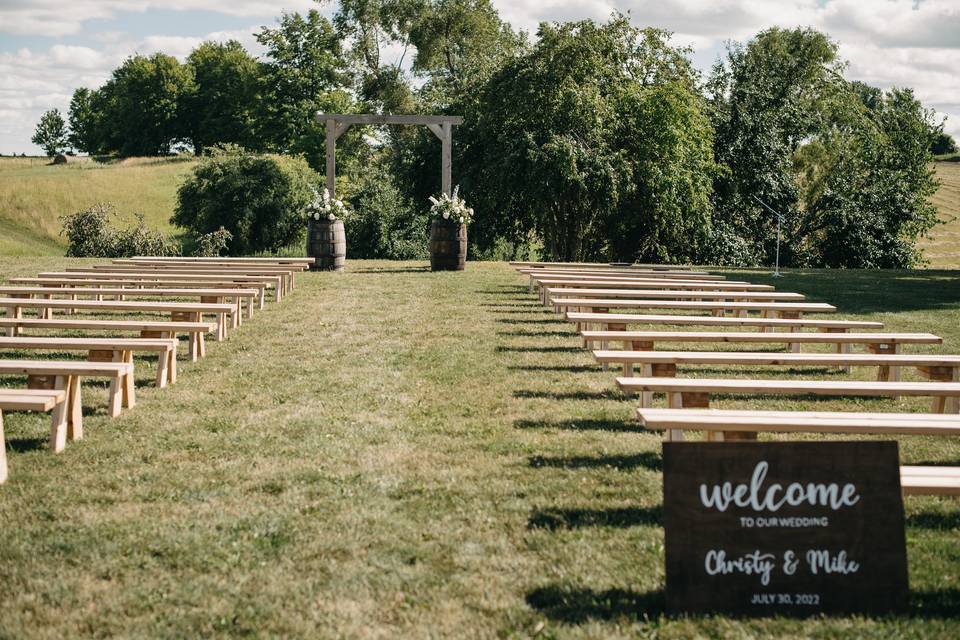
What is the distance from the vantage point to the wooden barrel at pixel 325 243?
18797 mm

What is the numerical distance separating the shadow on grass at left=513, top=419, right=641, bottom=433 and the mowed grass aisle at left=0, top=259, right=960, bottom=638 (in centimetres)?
3

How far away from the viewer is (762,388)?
6.33m

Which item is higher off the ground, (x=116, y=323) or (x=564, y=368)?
(x=116, y=323)

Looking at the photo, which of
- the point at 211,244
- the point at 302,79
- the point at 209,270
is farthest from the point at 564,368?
the point at 302,79

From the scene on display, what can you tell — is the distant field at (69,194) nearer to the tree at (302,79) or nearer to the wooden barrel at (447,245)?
the tree at (302,79)

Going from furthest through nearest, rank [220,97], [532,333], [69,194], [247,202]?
[220,97] → [69,194] → [247,202] → [532,333]

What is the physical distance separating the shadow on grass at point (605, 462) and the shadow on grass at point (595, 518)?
2.39 ft

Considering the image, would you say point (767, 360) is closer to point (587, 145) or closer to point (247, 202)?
point (587, 145)

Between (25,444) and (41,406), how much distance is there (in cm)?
69

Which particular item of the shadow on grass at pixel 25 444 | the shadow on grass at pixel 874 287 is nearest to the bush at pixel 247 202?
the shadow on grass at pixel 874 287

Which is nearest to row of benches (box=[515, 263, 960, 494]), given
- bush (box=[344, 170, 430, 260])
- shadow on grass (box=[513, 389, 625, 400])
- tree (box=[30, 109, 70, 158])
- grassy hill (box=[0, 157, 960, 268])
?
shadow on grass (box=[513, 389, 625, 400])

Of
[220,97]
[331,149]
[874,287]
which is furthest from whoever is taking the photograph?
[220,97]

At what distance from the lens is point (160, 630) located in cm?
363

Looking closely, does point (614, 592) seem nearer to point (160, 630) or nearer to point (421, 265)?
point (160, 630)
